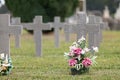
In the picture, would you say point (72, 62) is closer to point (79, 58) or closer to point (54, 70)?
point (79, 58)

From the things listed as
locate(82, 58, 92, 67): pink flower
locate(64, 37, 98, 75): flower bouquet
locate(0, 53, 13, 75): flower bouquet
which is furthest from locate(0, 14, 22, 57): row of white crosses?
locate(82, 58, 92, 67): pink flower

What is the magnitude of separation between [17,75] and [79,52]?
4.62 feet

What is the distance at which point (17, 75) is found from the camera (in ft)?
38.4

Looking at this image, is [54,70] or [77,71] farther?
[54,70]

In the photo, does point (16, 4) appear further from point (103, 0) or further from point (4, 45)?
point (103, 0)

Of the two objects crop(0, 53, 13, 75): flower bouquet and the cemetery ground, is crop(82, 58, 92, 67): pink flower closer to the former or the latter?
the cemetery ground

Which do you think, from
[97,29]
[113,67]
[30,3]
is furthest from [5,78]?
[30,3]

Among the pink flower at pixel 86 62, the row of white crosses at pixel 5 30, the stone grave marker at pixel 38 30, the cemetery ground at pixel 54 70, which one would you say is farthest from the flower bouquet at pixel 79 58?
the stone grave marker at pixel 38 30

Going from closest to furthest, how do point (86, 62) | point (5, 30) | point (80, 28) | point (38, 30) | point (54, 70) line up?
point (86, 62), point (54, 70), point (5, 30), point (80, 28), point (38, 30)

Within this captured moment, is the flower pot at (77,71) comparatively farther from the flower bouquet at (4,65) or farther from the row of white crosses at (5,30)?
the row of white crosses at (5,30)

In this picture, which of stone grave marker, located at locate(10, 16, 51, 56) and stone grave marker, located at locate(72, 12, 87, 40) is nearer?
stone grave marker, located at locate(72, 12, 87, 40)

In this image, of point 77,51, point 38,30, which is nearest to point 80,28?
point 38,30

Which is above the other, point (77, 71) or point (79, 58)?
point (79, 58)

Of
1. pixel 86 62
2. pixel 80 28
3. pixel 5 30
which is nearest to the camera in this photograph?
pixel 86 62
